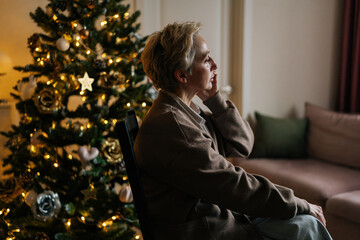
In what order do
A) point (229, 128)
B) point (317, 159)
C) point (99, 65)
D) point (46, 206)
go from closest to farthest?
1. point (229, 128)
2. point (46, 206)
3. point (99, 65)
4. point (317, 159)

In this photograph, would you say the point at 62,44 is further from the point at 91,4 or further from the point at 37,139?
the point at 37,139

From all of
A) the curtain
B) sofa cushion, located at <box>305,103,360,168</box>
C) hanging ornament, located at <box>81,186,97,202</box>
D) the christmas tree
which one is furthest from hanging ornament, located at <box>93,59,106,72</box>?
A: the curtain

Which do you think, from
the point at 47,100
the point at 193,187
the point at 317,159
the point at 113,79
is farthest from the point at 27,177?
the point at 317,159

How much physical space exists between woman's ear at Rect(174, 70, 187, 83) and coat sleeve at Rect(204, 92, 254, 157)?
261 mm

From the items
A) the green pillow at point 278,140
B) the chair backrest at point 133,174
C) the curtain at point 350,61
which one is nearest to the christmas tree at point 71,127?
the chair backrest at point 133,174

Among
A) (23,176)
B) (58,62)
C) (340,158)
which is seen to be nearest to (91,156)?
(23,176)

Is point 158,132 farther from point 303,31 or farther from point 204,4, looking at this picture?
point 303,31

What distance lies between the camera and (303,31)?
10.6 feet

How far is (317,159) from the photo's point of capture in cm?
289

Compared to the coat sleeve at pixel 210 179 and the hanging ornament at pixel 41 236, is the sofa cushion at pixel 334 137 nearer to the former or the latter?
the coat sleeve at pixel 210 179

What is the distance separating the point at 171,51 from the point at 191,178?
17.0 inches

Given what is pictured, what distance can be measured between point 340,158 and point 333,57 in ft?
3.84

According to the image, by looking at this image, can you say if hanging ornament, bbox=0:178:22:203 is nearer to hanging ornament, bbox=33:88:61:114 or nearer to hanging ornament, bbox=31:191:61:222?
hanging ornament, bbox=31:191:61:222

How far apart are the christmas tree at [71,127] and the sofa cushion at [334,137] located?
1.62 m
